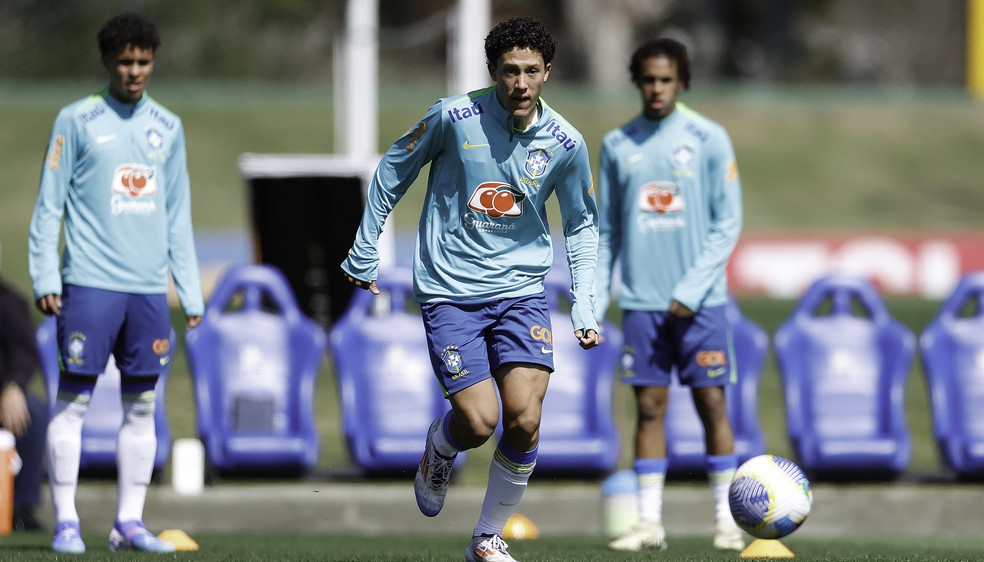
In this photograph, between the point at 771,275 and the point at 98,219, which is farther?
the point at 771,275

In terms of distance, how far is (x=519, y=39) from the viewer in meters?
6.39

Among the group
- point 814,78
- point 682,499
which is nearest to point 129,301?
point 682,499

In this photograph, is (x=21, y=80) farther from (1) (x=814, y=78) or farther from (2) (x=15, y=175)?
(1) (x=814, y=78)

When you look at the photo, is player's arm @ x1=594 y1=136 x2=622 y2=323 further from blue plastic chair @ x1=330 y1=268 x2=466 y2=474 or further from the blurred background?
the blurred background

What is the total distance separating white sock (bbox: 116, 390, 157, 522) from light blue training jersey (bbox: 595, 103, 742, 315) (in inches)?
91.4

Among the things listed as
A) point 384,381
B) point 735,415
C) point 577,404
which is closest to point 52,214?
point 384,381

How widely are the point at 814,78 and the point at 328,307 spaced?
4301 centimetres

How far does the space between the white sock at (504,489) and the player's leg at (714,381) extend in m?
1.54

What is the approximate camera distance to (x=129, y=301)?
7441 mm

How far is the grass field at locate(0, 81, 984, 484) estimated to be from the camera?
108 feet

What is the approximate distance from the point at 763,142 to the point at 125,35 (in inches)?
1221

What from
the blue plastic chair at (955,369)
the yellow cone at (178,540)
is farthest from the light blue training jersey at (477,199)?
the blue plastic chair at (955,369)

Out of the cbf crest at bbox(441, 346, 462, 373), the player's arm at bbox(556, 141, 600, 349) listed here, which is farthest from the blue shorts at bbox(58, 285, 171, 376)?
the player's arm at bbox(556, 141, 600, 349)

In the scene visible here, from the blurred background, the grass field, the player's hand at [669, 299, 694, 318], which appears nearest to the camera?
the player's hand at [669, 299, 694, 318]
